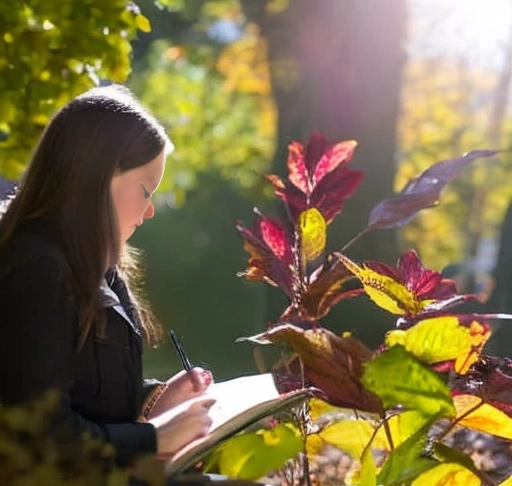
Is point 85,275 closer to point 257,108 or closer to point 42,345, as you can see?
point 42,345

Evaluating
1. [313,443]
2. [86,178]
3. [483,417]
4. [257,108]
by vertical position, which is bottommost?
[257,108]

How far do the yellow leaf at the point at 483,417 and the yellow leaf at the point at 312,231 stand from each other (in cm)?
22

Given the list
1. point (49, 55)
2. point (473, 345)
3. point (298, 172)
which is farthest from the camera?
point (49, 55)

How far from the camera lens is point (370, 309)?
244 centimetres

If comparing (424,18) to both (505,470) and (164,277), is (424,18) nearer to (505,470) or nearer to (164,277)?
(164,277)

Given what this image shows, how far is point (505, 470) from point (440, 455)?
3.33ft

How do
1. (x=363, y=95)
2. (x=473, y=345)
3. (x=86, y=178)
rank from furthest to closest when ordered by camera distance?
(x=363, y=95) < (x=86, y=178) < (x=473, y=345)

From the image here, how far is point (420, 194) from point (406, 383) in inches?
10.6

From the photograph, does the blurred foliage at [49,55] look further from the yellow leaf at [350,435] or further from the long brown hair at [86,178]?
the yellow leaf at [350,435]

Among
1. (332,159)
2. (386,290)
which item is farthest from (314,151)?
(386,290)

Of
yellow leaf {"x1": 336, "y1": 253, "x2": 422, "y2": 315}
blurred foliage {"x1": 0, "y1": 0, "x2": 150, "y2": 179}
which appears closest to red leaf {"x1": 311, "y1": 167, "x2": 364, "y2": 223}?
yellow leaf {"x1": 336, "y1": 253, "x2": 422, "y2": 315}

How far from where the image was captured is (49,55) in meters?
2.17

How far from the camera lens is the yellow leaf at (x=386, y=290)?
0.96 meters

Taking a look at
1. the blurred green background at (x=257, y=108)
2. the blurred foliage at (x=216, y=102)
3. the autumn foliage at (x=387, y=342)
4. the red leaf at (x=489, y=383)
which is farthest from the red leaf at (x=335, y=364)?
the blurred foliage at (x=216, y=102)
